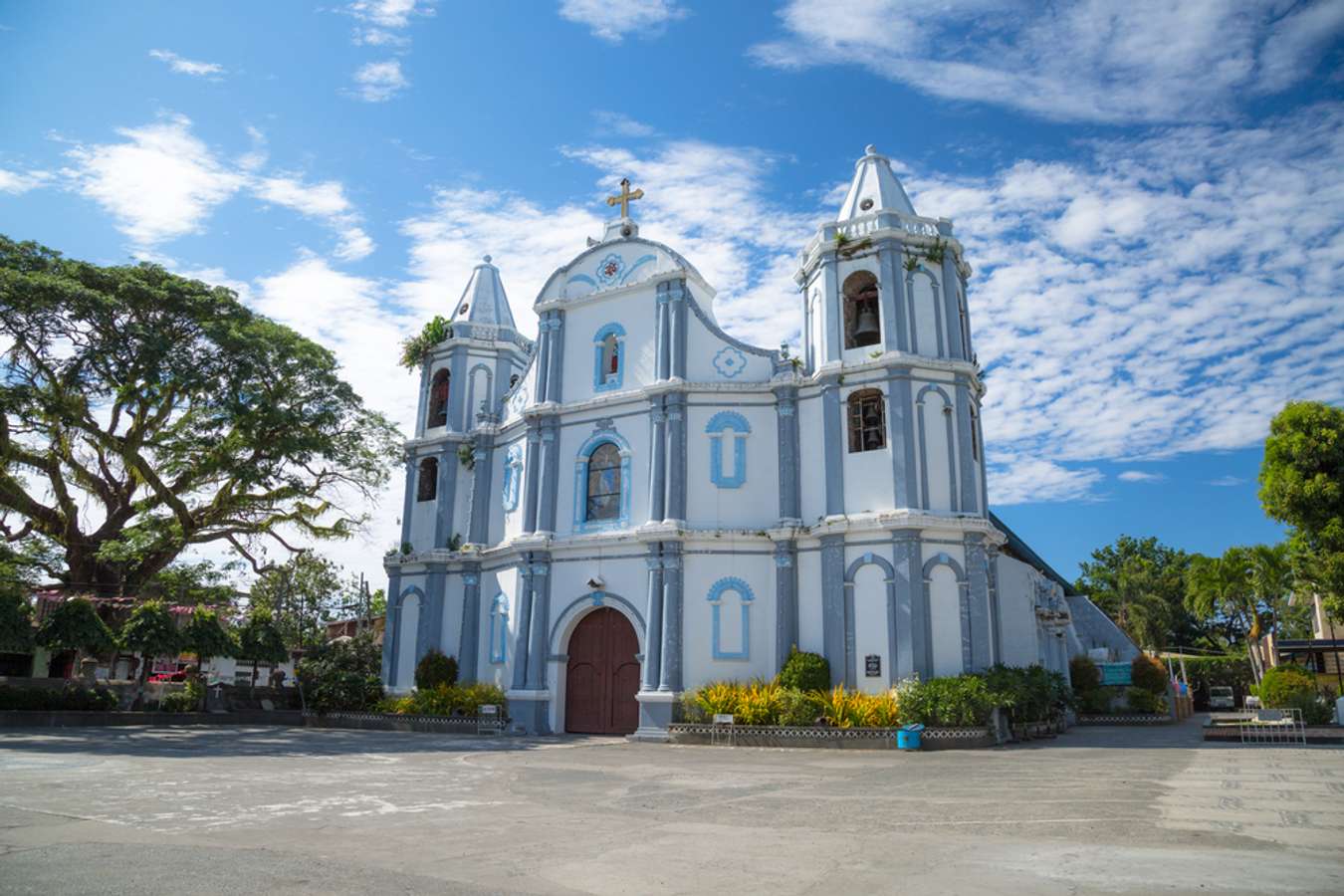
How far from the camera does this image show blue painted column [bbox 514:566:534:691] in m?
23.9

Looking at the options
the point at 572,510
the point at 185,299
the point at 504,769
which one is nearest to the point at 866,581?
the point at 572,510

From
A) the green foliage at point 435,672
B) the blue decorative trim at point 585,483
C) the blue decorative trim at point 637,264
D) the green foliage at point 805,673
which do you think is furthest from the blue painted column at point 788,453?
→ the green foliage at point 435,672

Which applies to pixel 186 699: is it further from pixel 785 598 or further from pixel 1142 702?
pixel 1142 702

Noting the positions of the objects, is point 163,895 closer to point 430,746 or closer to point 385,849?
point 385,849

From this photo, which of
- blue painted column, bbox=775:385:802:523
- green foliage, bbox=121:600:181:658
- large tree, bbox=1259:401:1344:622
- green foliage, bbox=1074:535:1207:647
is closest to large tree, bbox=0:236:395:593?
green foliage, bbox=121:600:181:658

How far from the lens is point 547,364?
1031 inches

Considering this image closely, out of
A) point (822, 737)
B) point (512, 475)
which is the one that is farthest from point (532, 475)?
point (822, 737)

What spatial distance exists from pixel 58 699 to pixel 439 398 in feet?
42.4

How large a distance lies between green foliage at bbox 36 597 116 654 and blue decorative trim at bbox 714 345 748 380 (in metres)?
16.7

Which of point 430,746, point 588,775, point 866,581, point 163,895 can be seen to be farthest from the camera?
point 866,581

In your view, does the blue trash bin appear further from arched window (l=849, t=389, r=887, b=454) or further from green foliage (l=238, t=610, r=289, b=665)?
green foliage (l=238, t=610, r=289, b=665)

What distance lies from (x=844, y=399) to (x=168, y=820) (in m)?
16.9

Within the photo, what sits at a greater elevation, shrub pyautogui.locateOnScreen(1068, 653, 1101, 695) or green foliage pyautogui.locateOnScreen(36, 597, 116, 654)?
green foliage pyautogui.locateOnScreen(36, 597, 116, 654)

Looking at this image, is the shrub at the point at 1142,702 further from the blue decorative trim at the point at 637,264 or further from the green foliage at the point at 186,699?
the green foliage at the point at 186,699
